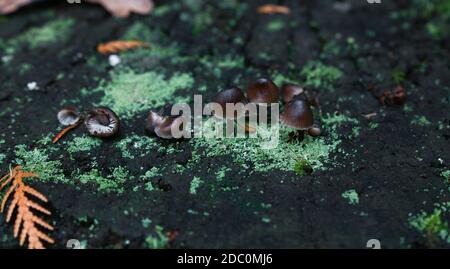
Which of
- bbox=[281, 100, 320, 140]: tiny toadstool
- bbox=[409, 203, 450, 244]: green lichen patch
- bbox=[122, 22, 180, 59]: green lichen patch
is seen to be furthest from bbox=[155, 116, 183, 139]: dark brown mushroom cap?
bbox=[409, 203, 450, 244]: green lichen patch

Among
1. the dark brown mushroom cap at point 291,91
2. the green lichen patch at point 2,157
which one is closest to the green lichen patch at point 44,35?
the green lichen patch at point 2,157

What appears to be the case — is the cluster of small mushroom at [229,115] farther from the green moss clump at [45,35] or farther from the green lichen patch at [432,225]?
the green moss clump at [45,35]

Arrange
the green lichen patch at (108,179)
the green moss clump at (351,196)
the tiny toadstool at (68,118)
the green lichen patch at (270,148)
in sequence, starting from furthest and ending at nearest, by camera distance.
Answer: the tiny toadstool at (68,118) → the green lichen patch at (270,148) → the green lichen patch at (108,179) → the green moss clump at (351,196)

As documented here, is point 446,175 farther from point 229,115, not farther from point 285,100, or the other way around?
point 229,115

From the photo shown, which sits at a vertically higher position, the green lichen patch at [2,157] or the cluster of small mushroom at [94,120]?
the cluster of small mushroom at [94,120]

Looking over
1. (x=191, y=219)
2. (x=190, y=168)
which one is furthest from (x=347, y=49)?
(x=191, y=219)

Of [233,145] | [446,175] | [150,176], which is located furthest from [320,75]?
[150,176]

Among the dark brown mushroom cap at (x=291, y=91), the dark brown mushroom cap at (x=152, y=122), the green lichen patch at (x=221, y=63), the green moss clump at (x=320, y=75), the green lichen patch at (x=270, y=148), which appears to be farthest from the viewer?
the green lichen patch at (x=221, y=63)
